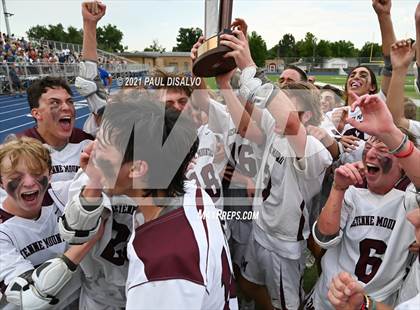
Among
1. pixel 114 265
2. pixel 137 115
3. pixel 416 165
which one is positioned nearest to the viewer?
pixel 137 115

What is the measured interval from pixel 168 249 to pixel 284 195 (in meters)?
1.18

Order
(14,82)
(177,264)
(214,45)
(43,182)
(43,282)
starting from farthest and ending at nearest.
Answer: (14,82)
(214,45)
(43,182)
(43,282)
(177,264)

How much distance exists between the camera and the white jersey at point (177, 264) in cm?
90

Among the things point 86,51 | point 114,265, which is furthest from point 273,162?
point 86,51

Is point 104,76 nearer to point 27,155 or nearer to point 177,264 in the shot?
point 27,155

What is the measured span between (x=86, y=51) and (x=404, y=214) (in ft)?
6.72

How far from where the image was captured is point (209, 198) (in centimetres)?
136

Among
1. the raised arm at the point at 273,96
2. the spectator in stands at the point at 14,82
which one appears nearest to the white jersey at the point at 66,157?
the raised arm at the point at 273,96

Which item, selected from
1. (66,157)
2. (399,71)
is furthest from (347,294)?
(66,157)

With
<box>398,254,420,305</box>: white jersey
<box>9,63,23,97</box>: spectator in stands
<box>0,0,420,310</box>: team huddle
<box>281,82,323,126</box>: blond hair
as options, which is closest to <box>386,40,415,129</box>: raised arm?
<box>0,0,420,310</box>: team huddle

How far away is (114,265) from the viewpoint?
149 cm

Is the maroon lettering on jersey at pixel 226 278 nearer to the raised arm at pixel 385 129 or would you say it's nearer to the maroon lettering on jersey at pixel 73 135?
the raised arm at pixel 385 129

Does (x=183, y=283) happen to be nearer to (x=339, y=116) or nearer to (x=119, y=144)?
(x=119, y=144)

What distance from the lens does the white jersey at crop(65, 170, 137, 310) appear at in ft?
4.68
